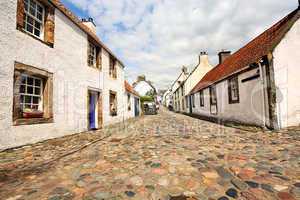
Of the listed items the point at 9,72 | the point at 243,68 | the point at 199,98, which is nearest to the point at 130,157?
the point at 9,72

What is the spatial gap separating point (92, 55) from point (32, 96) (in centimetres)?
448

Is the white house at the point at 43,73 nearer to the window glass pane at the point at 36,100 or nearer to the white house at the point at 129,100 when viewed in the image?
the window glass pane at the point at 36,100

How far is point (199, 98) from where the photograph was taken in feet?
63.8

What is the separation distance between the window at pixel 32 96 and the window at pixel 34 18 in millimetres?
1480

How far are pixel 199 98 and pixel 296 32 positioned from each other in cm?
1226

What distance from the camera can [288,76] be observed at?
747cm

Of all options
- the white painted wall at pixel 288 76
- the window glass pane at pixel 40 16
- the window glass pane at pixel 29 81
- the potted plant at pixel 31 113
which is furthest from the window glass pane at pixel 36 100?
the white painted wall at pixel 288 76

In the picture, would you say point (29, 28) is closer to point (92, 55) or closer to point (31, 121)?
point (31, 121)

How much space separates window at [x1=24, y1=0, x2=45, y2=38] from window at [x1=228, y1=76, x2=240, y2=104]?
1050 cm

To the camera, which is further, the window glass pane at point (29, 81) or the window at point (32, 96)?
the window glass pane at point (29, 81)

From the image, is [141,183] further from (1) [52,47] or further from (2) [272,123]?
(2) [272,123]

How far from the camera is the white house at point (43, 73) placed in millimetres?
4711

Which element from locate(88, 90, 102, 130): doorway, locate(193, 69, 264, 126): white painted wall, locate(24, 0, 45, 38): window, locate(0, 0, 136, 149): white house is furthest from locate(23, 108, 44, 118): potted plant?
locate(193, 69, 264, 126): white painted wall

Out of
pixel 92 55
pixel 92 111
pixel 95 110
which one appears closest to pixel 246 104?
pixel 95 110
